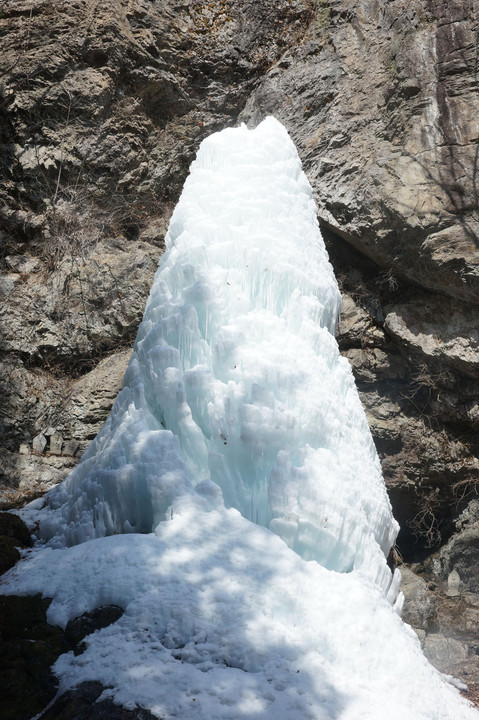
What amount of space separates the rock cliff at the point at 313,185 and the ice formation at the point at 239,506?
2183mm

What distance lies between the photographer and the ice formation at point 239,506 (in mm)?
2027

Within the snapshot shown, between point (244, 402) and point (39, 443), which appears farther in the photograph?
point (39, 443)

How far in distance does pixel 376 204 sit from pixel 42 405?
14.4ft

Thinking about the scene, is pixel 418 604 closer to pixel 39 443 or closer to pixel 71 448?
pixel 71 448

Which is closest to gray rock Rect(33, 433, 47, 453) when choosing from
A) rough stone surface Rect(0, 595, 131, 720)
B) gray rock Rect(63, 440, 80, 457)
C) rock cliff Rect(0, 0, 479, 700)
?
rock cliff Rect(0, 0, 479, 700)

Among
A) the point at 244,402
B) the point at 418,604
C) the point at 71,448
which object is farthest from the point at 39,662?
the point at 418,604

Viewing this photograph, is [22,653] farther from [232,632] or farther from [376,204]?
[376,204]

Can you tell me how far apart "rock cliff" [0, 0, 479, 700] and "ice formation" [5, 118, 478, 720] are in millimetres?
2183

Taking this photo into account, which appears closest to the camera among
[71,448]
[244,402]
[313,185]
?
[244,402]

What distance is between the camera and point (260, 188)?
11.9ft

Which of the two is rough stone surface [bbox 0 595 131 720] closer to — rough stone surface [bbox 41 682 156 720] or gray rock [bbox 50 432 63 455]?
rough stone surface [bbox 41 682 156 720]

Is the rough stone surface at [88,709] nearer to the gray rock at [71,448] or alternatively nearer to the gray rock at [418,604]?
the gray rock at [71,448]

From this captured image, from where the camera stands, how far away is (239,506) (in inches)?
108

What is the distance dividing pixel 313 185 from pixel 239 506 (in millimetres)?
4513
